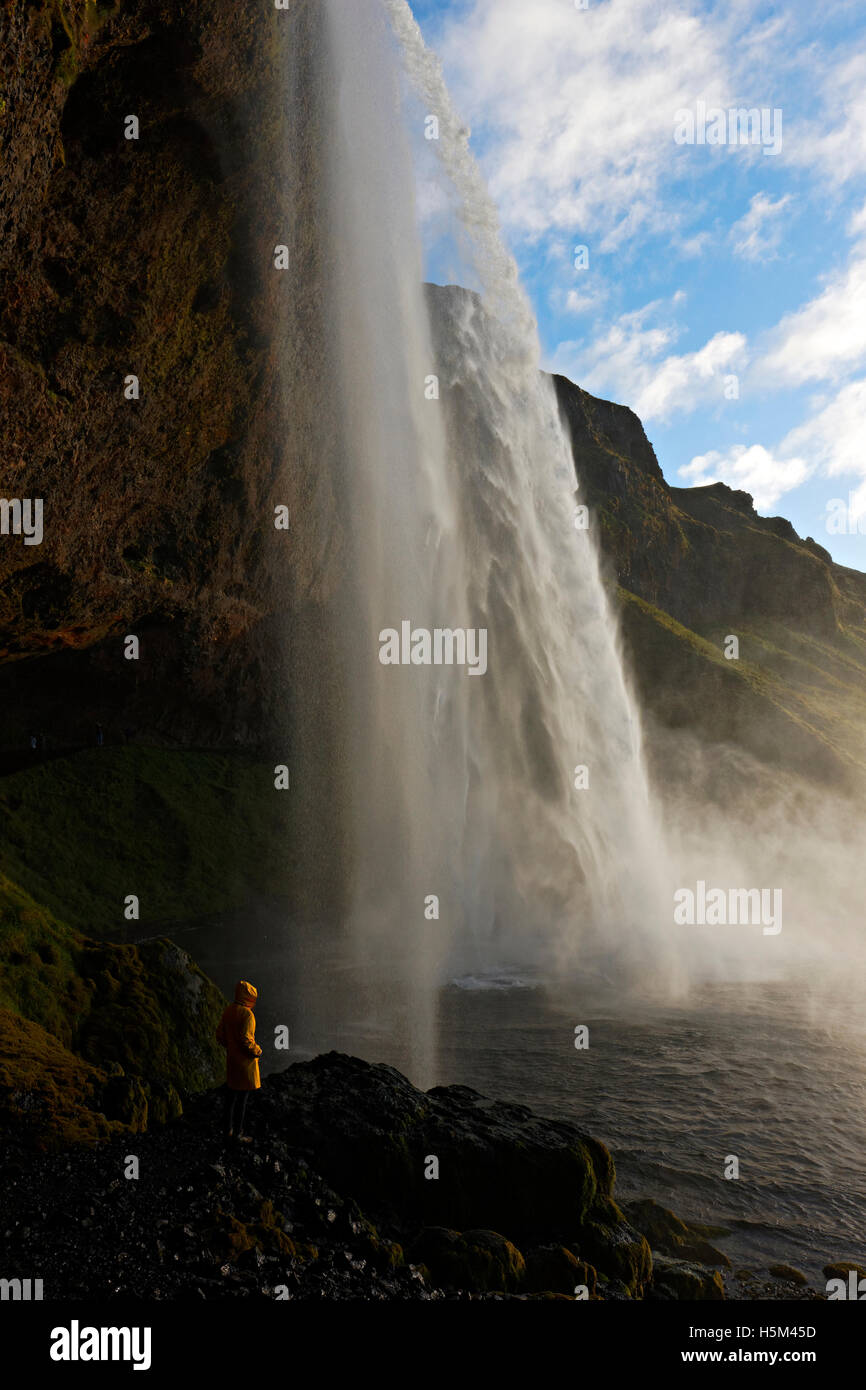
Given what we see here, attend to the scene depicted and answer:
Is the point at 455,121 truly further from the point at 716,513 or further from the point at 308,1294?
the point at 716,513

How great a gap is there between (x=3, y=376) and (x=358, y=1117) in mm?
16776

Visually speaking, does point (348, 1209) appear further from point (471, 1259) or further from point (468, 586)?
point (468, 586)

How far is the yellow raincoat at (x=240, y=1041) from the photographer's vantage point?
413 inches

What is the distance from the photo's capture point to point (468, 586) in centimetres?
3472

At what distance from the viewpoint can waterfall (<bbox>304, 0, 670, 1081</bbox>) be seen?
30.0m

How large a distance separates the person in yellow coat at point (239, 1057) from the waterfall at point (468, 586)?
675 inches

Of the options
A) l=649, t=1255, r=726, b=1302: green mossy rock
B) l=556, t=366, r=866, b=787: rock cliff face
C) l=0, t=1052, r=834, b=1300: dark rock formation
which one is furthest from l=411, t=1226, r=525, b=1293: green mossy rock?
l=556, t=366, r=866, b=787: rock cliff face

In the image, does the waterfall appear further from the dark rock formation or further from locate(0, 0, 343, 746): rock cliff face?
the dark rock formation

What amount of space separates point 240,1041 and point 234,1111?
95cm

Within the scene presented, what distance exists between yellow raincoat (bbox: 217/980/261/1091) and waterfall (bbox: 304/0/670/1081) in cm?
1727

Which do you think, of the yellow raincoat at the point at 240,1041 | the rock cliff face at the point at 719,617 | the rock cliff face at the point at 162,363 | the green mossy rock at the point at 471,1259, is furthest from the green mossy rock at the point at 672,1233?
the rock cliff face at the point at 719,617

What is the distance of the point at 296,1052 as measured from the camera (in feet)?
63.7

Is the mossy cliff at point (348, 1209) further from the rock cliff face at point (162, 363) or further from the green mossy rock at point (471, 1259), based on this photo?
the rock cliff face at point (162, 363)

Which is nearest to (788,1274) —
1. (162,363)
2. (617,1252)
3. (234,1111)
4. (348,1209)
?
(617,1252)
